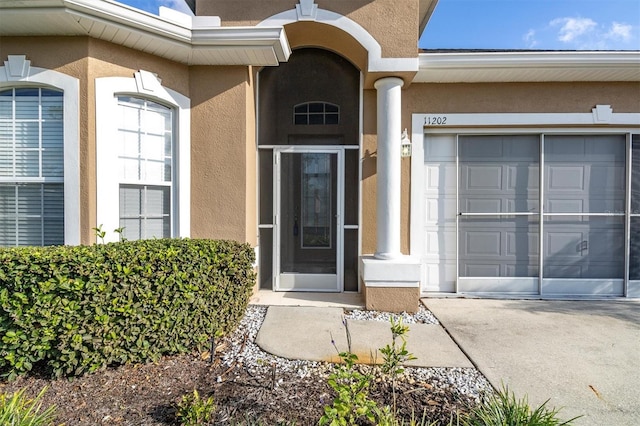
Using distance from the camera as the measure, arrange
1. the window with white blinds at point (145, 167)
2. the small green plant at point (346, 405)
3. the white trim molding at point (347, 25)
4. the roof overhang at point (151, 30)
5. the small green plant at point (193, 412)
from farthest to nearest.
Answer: the white trim molding at point (347, 25), the window with white blinds at point (145, 167), the roof overhang at point (151, 30), the small green plant at point (193, 412), the small green plant at point (346, 405)

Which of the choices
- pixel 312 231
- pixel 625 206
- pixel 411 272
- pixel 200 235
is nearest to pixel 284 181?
pixel 312 231

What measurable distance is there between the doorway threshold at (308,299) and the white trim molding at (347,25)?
3415 millimetres

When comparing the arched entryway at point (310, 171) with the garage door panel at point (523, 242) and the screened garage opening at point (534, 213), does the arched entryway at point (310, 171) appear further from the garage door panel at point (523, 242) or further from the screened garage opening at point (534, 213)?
the garage door panel at point (523, 242)

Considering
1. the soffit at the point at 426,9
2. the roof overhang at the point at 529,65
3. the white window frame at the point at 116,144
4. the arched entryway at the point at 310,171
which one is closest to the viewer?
the white window frame at the point at 116,144

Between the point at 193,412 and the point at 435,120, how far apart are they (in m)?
4.99

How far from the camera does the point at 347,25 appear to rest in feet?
15.7

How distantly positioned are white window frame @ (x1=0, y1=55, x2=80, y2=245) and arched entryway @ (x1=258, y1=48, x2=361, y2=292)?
2446 mm

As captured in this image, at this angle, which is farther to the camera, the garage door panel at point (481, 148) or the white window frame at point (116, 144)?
the garage door panel at point (481, 148)

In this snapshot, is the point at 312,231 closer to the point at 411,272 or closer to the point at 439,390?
the point at 411,272

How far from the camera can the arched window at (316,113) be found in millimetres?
5602

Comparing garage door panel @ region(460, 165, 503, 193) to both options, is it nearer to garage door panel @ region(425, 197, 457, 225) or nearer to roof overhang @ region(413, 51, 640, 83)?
garage door panel @ region(425, 197, 457, 225)

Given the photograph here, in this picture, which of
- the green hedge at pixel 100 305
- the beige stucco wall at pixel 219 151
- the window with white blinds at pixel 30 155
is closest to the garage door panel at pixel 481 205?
the beige stucco wall at pixel 219 151

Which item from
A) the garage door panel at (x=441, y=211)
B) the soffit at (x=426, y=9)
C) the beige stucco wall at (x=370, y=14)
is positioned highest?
the soffit at (x=426, y=9)

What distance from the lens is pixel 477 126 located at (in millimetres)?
5398
